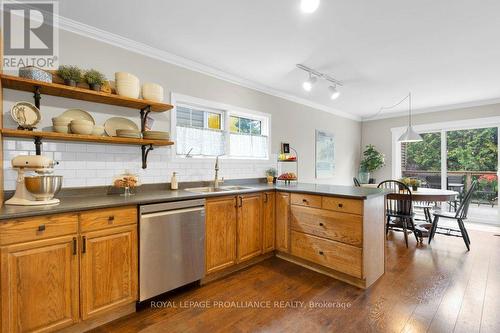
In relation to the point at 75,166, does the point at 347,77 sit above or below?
above

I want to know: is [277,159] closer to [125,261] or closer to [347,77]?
[347,77]

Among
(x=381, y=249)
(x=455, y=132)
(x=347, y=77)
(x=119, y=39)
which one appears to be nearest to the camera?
(x=119, y=39)

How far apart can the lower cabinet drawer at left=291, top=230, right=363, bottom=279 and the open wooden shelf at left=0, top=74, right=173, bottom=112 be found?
6.97ft

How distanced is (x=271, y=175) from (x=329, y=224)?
4.87 feet

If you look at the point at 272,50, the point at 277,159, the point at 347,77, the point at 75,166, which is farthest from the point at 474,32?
the point at 75,166

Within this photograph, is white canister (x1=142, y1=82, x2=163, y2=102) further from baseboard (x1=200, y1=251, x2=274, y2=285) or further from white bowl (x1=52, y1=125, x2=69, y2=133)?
baseboard (x1=200, y1=251, x2=274, y2=285)

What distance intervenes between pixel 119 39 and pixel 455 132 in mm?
6224

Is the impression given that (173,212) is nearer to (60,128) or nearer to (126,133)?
(126,133)

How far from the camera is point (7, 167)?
1913 mm

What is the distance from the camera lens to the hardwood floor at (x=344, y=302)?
1789 mm

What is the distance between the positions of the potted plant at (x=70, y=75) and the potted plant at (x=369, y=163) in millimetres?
5757

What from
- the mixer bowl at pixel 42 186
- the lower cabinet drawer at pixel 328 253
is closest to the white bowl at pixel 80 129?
the mixer bowl at pixel 42 186

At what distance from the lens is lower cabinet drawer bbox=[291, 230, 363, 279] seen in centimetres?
234

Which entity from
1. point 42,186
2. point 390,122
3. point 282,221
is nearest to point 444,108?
point 390,122
